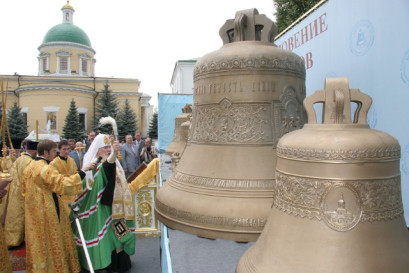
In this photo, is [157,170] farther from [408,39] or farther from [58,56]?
[58,56]

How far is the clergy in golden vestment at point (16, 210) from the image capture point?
4.61 meters

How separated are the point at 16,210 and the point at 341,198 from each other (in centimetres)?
494

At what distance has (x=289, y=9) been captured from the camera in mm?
7715

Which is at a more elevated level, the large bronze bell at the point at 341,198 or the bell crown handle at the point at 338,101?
the bell crown handle at the point at 338,101

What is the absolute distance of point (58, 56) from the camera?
1423 inches

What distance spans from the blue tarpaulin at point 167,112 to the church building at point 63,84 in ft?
88.0

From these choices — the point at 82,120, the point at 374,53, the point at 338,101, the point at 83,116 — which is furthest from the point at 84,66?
the point at 338,101

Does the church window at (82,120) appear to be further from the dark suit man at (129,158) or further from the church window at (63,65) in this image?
the dark suit man at (129,158)

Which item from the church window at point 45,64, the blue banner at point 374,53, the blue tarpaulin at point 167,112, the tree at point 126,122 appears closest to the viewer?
the blue banner at point 374,53

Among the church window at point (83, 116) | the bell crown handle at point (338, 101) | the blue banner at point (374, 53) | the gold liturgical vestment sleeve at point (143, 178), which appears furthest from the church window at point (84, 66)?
the bell crown handle at point (338, 101)

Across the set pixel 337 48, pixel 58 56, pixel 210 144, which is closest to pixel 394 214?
pixel 210 144

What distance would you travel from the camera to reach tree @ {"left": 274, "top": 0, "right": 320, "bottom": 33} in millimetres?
7429

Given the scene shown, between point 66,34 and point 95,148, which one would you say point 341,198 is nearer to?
point 95,148

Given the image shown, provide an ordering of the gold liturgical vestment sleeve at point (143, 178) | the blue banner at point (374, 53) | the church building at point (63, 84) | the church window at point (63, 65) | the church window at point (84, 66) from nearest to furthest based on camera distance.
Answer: the blue banner at point (374, 53) → the gold liturgical vestment sleeve at point (143, 178) → the church building at point (63, 84) → the church window at point (63, 65) → the church window at point (84, 66)
